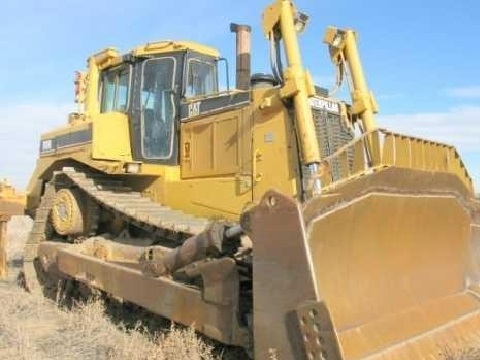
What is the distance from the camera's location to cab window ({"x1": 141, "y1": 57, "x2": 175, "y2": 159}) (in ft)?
25.1

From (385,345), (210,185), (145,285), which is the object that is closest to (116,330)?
(145,285)

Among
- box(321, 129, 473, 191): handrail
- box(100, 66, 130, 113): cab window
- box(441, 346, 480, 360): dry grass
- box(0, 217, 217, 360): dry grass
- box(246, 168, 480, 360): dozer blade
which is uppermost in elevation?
box(100, 66, 130, 113): cab window

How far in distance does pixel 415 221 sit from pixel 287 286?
70.3 inches

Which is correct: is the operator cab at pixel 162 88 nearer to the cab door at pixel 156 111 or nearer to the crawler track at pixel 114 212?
the cab door at pixel 156 111

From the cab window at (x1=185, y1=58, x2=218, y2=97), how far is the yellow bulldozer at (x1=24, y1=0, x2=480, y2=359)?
0.07 feet

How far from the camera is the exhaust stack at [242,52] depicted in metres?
8.44

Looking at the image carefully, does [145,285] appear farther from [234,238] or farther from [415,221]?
[415,221]

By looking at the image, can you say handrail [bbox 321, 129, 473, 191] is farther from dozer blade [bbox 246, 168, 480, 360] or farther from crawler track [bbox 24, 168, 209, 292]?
crawler track [bbox 24, 168, 209, 292]

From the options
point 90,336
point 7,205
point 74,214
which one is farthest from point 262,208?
point 7,205

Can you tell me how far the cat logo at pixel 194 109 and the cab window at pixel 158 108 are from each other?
0.96ft

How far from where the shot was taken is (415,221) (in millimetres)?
5320

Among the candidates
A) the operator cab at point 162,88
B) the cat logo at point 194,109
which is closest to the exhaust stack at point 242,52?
the operator cab at point 162,88

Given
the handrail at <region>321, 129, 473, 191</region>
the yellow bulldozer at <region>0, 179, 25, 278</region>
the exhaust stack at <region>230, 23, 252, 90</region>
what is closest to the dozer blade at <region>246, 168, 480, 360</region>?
the handrail at <region>321, 129, 473, 191</region>

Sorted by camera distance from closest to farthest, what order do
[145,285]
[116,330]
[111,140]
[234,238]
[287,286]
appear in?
1. [287,286]
2. [234,238]
3. [145,285]
4. [116,330]
5. [111,140]
